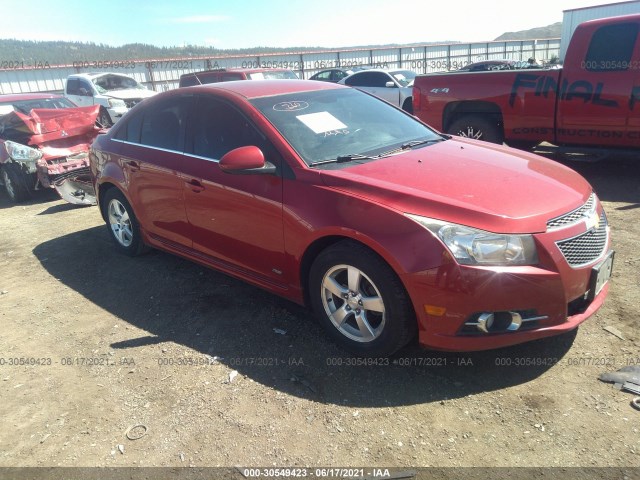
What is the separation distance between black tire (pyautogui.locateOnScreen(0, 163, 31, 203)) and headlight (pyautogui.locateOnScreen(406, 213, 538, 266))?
765 centimetres

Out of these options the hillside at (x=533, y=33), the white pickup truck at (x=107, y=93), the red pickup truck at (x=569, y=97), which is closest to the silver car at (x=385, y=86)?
the red pickup truck at (x=569, y=97)

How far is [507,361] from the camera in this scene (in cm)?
313

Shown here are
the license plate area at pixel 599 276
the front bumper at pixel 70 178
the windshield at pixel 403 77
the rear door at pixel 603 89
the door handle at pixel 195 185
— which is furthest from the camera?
the windshield at pixel 403 77

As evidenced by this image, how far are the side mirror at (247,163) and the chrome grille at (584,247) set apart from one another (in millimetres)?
1892

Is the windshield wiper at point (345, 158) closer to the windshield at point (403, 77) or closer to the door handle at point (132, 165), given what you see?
the door handle at point (132, 165)

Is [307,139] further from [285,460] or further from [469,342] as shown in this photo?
[285,460]

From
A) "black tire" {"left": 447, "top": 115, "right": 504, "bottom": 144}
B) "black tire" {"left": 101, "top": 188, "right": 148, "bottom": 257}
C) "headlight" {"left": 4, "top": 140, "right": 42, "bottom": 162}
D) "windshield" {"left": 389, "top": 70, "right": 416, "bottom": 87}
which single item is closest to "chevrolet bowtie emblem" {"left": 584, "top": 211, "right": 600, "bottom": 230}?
"black tire" {"left": 101, "top": 188, "right": 148, "bottom": 257}

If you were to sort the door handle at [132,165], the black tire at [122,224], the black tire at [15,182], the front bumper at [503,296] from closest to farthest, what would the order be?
the front bumper at [503,296], the door handle at [132,165], the black tire at [122,224], the black tire at [15,182]

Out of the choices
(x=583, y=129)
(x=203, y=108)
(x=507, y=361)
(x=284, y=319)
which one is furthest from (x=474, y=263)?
(x=583, y=129)

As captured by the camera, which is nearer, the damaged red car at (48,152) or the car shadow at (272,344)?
the car shadow at (272,344)

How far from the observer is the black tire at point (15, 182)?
26.3ft

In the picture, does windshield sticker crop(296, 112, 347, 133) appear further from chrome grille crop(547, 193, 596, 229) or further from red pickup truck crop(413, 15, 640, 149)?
red pickup truck crop(413, 15, 640, 149)

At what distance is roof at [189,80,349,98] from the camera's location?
401cm

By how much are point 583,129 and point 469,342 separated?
522cm
